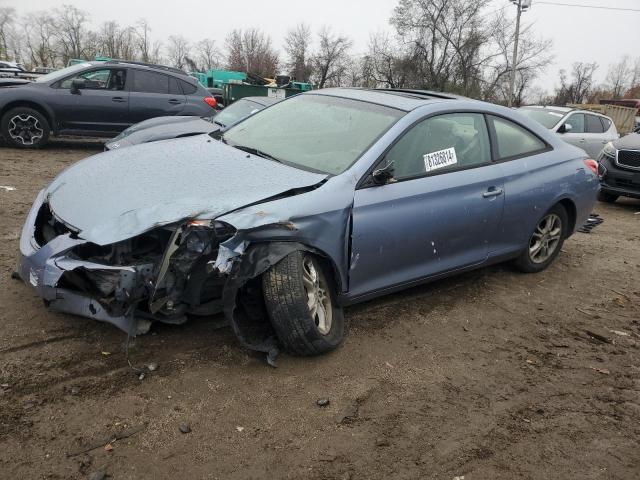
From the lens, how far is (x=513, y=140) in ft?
15.1

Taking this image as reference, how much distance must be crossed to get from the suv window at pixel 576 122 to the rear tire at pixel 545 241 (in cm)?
690

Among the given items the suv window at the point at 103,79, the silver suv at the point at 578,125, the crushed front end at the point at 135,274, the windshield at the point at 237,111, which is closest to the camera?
the crushed front end at the point at 135,274

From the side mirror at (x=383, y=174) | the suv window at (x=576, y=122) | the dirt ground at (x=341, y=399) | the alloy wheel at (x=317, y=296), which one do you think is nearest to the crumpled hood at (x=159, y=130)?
the dirt ground at (x=341, y=399)

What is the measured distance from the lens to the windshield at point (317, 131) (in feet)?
11.9

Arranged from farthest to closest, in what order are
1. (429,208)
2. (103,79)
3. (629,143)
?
(103,79), (629,143), (429,208)

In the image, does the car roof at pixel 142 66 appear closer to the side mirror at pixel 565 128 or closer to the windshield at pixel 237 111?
the windshield at pixel 237 111

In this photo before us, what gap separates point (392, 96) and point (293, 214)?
172 cm

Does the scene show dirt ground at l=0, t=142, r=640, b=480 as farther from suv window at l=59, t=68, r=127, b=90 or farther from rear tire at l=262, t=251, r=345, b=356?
suv window at l=59, t=68, r=127, b=90

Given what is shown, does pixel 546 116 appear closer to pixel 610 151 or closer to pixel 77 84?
pixel 610 151

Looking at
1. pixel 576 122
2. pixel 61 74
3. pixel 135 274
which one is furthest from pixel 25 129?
pixel 576 122

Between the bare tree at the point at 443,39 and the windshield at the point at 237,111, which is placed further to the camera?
the bare tree at the point at 443,39

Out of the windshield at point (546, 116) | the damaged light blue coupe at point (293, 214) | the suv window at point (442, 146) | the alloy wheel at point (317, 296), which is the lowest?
the alloy wheel at point (317, 296)

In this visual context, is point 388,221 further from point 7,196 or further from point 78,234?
point 7,196

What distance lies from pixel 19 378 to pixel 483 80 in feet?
165
